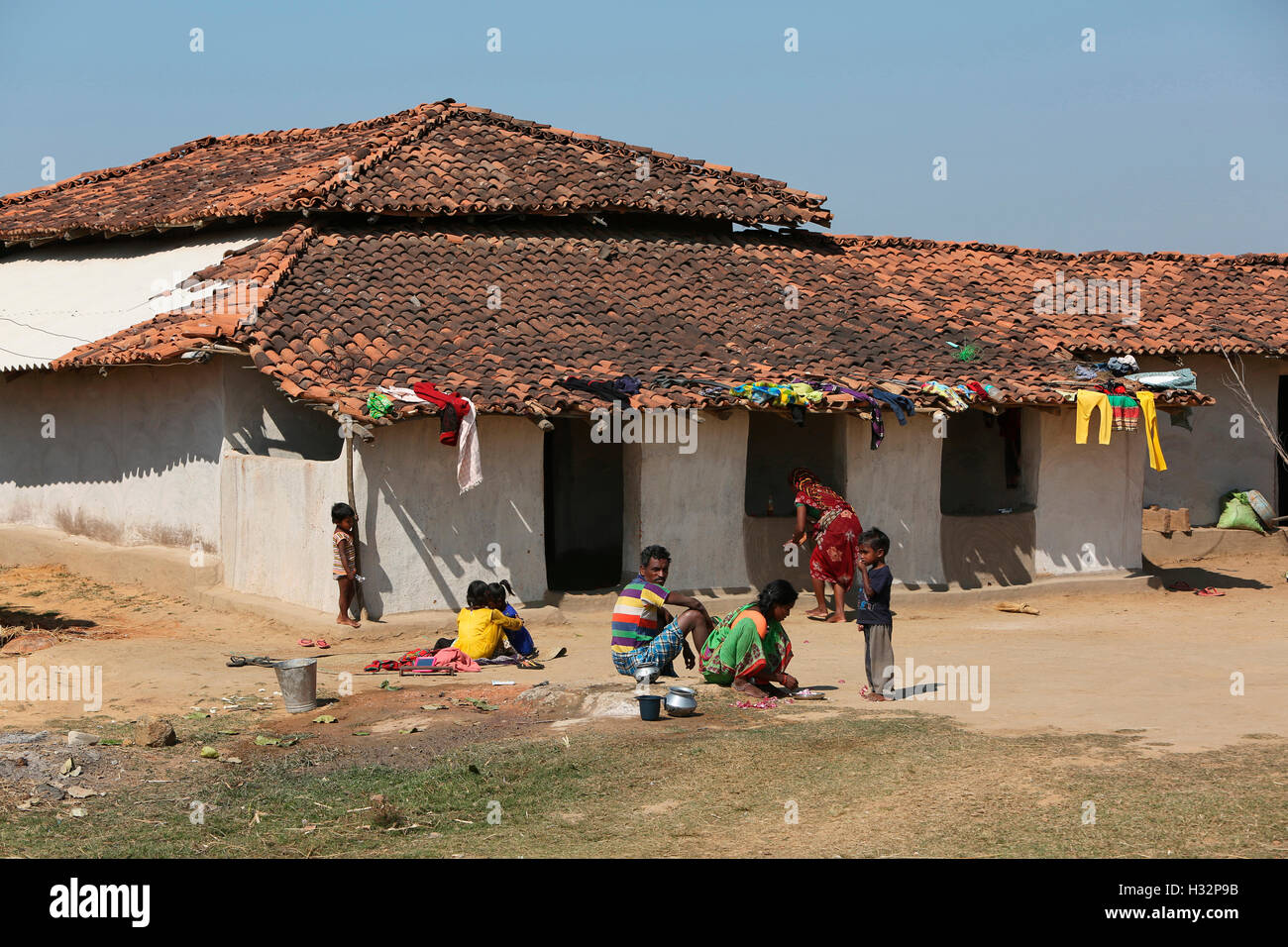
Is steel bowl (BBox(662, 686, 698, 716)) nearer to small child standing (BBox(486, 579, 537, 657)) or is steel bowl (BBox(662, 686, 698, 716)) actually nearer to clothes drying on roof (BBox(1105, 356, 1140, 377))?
small child standing (BBox(486, 579, 537, 657))

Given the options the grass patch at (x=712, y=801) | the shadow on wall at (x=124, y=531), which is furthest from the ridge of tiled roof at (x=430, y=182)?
the grass patch at (x=712, y=801)

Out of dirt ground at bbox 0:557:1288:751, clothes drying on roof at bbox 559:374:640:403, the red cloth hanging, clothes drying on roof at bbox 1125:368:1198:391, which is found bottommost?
dirt ground at bbox 0:557:1288:751

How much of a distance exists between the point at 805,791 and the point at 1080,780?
5.36 ft

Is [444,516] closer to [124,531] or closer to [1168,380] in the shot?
[124,531]

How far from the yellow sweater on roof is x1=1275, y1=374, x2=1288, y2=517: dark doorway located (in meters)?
15.0

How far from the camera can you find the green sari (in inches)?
425

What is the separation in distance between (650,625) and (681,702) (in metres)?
1.44

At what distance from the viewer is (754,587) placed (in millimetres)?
16625

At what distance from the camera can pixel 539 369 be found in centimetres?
1584

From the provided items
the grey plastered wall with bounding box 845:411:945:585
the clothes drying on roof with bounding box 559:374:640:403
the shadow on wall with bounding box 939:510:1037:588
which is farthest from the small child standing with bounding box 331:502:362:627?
the shadow on wall with bounding box 939:510:1037:588

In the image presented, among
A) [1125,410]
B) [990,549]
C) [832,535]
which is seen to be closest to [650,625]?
[832,535]

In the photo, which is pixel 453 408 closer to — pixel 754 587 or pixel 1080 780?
pixel 754 587

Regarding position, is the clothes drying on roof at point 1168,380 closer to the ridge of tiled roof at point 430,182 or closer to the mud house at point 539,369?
the mud house at point 539,369
